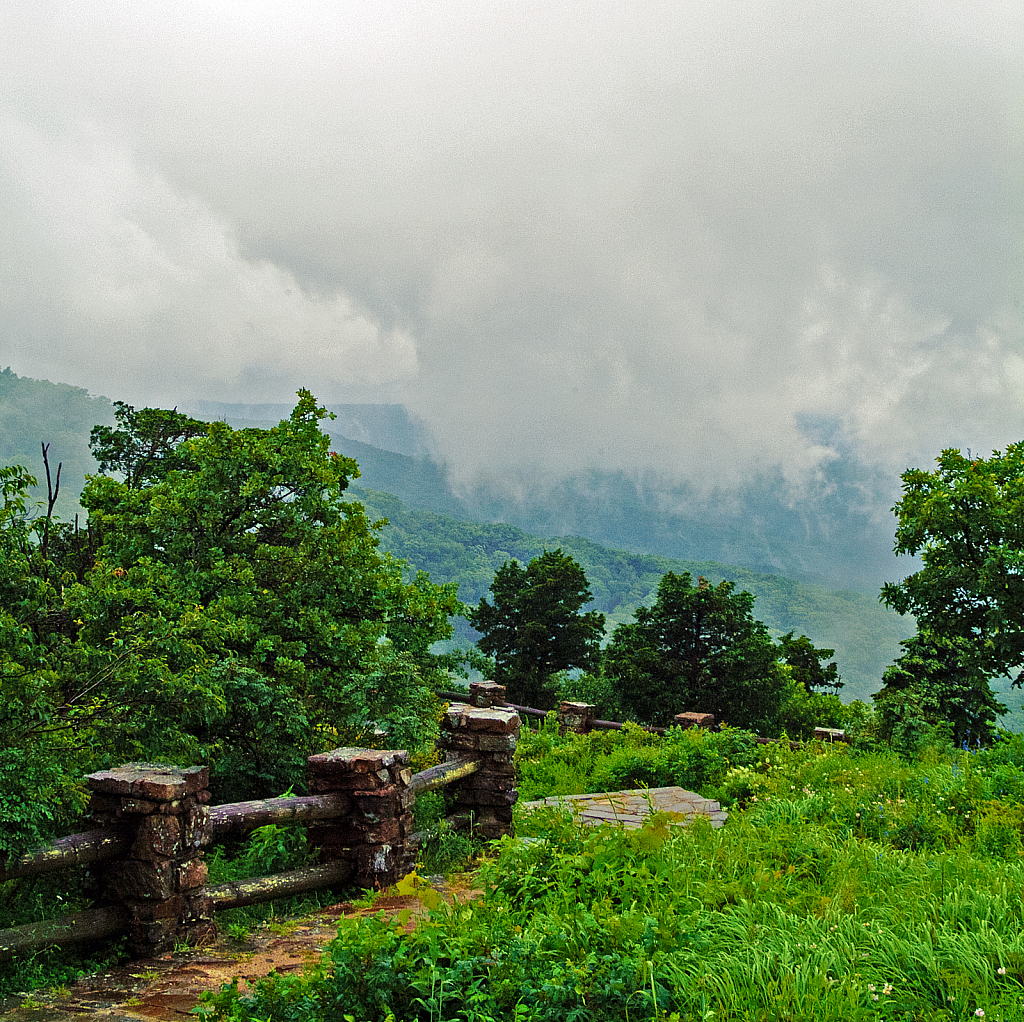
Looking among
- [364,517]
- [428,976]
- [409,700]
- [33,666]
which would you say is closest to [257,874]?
[409,700]

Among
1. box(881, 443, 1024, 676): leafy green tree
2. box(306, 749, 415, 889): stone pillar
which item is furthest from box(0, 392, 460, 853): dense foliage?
box(881, 443, 1024, 676): leafy green tree

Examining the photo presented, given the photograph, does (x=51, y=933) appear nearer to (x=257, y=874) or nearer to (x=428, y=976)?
(x=257, y=874)

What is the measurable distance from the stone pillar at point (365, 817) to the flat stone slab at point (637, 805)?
1944 mm

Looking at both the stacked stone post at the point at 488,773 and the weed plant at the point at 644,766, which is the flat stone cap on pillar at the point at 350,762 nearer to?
the stacked stone post at the point at 488,773

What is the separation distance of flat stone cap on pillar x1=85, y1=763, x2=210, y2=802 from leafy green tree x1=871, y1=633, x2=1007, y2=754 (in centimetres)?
1286

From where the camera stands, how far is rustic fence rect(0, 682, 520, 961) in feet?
15.6

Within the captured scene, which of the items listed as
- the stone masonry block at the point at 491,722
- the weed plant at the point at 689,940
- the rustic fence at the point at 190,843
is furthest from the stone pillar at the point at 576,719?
the weed plant at the point at 689,940

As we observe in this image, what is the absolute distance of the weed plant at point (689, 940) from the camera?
3293 mm

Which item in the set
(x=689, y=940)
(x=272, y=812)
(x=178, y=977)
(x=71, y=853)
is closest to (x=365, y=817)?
(x=272, y=812)

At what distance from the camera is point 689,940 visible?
3.73 m

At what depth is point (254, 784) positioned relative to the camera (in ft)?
25.9

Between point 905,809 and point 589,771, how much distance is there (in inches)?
229

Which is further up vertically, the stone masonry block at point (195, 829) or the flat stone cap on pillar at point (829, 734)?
the stone masonry block at point (195, 829)

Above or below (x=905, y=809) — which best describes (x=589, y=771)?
below
